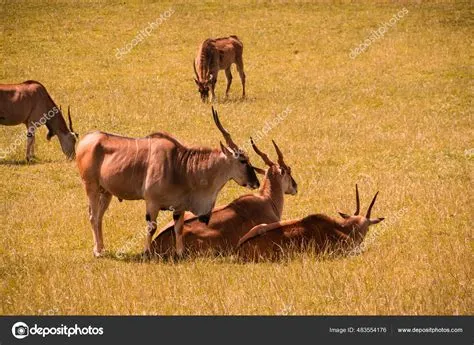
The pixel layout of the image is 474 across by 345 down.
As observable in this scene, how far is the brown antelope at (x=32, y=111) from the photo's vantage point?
20.0 m

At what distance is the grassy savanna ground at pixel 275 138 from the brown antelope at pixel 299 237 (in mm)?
261

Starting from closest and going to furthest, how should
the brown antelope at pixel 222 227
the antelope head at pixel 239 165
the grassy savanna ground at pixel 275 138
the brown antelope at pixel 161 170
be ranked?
1. the grassy savanna ground at pixel 275 138
2. the brown antelope at pixel 222 227
3. the brown antelope at pixel 161 170
4. the antelope head at pixel 239 165

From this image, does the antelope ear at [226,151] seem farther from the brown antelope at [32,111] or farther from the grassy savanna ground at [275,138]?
the brown antelope at [32,111]

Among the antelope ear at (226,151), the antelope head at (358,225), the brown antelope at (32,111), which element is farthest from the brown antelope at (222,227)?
the brown antelope at (32,111)

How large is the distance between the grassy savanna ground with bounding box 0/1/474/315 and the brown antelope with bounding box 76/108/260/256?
86cm

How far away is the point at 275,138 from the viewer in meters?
21.3

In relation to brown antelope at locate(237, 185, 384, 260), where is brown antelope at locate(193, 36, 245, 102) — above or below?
below

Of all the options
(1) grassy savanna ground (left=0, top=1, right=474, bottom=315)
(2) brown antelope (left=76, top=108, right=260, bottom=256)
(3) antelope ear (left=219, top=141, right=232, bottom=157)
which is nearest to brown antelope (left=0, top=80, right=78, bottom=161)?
(1) grassy savanna ground (left=0, top=1, right=474, bottom=315)

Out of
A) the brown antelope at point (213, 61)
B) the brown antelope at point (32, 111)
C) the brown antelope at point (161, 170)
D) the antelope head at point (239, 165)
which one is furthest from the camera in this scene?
the brown antelope at point (213, 61)

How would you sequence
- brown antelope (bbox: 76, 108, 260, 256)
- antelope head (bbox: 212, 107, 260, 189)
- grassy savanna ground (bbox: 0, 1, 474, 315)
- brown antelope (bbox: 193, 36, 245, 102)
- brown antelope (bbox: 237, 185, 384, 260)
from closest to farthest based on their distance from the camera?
grassy savanna ground (bbox: 0, 1, 474, 315) < brown antelope (bbox: 237, 185, 384, 260) < brown antelope (bbox: 76, 108, 260, 256) < antelope head (bbox: 212, 107, 260, 189) < brown antelope (bbox: 193, 36, 245, 102)

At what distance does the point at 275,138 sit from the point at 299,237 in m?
10.9

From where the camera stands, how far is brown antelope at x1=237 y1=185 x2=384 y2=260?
10.5 m

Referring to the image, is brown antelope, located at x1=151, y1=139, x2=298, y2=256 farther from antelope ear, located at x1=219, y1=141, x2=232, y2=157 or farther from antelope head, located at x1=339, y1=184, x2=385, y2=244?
antelope head, located at x1=339, y1=184, x2=385, y2=244

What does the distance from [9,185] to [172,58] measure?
18.8 meters
